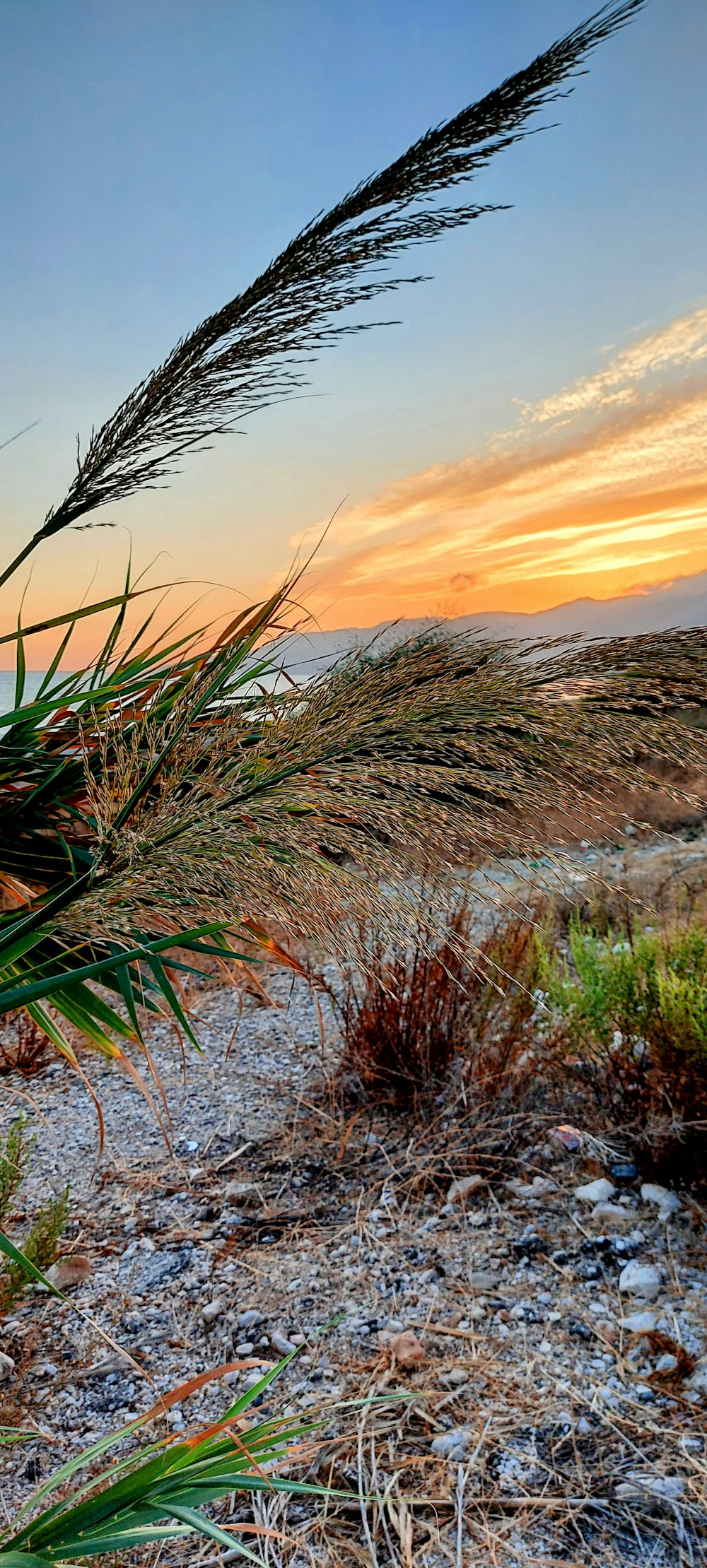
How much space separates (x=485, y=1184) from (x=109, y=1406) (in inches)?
44.6

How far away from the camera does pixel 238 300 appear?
134 centimetres

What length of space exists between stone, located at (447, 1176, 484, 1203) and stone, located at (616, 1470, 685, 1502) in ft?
2.89

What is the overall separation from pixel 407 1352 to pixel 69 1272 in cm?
98

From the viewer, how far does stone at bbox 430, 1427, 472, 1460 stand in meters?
1.75

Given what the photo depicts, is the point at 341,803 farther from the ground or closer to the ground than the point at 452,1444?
farther from the ground

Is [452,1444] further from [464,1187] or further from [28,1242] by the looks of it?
[28,1242]

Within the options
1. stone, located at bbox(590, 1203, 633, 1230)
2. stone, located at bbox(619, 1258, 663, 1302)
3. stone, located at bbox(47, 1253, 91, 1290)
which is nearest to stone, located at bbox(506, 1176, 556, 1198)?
stone, located at bbox(590, 1203, 633, 1230)

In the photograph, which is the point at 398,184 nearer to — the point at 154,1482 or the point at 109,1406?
the point at 154,1482

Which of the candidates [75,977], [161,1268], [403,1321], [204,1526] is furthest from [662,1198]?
[75,977]

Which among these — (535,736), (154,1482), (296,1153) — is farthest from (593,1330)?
(535,736)

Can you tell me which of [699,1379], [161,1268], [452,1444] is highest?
[161,1268]

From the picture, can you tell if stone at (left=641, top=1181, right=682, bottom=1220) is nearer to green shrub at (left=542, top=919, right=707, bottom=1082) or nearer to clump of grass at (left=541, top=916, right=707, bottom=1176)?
clump of grass at (left=541, top=916, right=707, bottom=1176)

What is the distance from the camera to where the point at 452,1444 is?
176 cm

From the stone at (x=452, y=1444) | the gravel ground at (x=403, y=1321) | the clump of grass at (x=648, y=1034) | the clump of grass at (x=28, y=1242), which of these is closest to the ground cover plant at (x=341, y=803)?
the gravel ground at (x=403, y=1321)
